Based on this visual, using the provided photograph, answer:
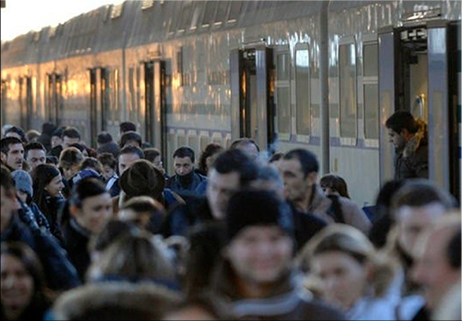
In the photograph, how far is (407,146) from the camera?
13727mm

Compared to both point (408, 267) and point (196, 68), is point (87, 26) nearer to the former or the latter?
point (196, 68)

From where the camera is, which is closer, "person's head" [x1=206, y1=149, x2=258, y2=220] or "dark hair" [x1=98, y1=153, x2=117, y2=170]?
"person's head" [x1=206, y1=149, x2=258, y2=220]

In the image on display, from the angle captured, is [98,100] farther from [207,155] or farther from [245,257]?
[245,257]

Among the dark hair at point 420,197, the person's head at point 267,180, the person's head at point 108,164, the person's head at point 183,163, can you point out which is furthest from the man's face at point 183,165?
the dark hair at point 420,197

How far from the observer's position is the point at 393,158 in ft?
47.9

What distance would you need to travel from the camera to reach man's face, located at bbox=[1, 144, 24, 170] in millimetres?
14908

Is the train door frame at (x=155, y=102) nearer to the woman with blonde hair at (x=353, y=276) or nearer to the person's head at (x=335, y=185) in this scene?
the person's head at (x=335, y=185)

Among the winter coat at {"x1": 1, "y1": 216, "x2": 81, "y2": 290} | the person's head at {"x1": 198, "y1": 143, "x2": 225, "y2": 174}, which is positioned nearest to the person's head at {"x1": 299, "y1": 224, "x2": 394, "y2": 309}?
the winter coat at {"x1": 1, "y1": 216, "x2": 81, "y2": 290}

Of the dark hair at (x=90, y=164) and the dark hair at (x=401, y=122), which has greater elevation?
the dark hair at (x=401, y=122)

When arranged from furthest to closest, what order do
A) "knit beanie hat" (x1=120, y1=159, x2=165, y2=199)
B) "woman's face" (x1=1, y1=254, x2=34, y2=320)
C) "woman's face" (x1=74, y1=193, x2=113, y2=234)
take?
"knit beanie hat" (x1=120, y1=159, x2=165, y2=199) < "woman's face" (x1=74, y1=193, x2=113, y2=234) < "woman's face" (x1=1, y1=254, x2=34, y2=320)

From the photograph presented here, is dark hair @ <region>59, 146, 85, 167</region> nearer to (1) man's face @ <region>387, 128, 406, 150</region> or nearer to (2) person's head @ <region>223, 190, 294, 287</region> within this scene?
(1) man's face @ <region>387, 128, 406, 150</region>

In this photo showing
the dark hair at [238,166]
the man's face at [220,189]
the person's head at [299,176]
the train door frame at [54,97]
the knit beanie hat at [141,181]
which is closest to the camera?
the man's face at [220,189]

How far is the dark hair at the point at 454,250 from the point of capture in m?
4.93

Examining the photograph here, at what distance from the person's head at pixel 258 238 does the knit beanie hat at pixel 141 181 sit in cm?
468
